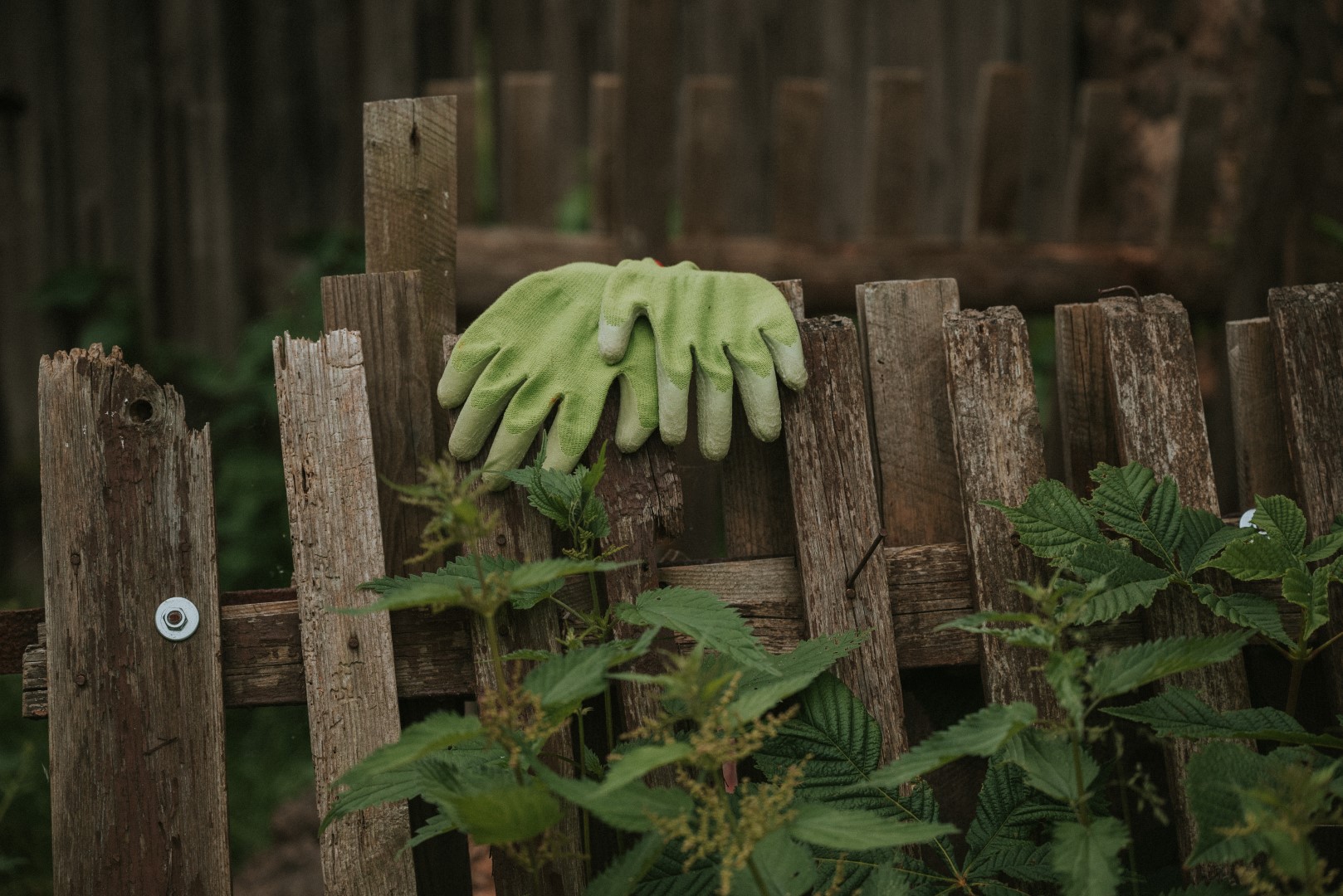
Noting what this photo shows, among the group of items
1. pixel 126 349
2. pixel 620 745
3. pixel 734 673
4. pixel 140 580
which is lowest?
pixel 620 745

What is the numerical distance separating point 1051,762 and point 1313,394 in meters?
0.91

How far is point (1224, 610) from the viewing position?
1666 millimetres

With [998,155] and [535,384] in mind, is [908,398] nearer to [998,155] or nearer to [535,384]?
[535,384]

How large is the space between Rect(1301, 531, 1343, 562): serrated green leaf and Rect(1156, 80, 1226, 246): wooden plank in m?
2.53

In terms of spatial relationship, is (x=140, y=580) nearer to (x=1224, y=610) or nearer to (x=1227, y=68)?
(x=1224, y=610)

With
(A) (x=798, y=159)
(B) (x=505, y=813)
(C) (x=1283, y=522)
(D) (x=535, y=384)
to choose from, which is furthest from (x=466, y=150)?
(B) (x=505, y=813)

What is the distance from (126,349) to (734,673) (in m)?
4.31

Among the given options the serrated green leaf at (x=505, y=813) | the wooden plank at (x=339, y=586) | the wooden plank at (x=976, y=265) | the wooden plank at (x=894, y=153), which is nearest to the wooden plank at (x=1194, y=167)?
the wooden plank at (x=976, y=265)

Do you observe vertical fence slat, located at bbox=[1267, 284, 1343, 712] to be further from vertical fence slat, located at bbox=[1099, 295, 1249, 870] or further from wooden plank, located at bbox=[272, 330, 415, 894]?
wooden plank, located at bbox=[272, 330, 415, 894]

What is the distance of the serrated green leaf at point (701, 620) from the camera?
1.46 metres

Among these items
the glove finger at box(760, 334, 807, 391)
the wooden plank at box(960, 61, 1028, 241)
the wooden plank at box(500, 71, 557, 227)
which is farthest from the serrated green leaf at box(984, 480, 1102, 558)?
the wooden plank at box(500, 71, 557, 227)

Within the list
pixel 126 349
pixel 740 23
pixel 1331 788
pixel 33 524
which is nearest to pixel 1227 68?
pixel 740 23

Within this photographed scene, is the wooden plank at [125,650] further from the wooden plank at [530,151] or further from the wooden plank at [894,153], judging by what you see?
the wooden plank at [894,153]

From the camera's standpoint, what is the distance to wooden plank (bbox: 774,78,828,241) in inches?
152
